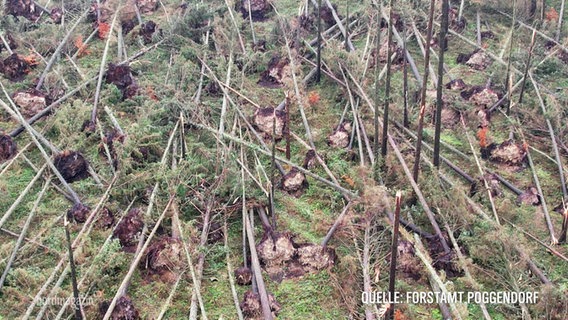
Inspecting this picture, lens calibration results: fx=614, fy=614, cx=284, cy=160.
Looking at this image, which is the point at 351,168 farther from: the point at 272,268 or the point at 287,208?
the point at 272,268

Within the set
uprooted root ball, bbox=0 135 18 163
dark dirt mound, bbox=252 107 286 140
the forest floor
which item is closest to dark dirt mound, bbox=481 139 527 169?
the forest floor

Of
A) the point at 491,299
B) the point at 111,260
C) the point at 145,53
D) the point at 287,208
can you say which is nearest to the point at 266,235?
the point at 287,208

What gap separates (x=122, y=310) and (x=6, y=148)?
→ 11.5 feet

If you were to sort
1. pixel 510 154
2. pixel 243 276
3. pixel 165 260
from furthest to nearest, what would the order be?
pixel 510 154 → pixel 165 260 → pixel 243 276

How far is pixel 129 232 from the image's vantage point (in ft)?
21.8

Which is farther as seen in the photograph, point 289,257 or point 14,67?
point 14,67

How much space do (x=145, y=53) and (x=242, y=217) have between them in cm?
474

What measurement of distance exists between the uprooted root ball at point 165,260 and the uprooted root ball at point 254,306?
0.82 meters

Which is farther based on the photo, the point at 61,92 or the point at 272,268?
the point at 61,92

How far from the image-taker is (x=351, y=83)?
920 centimetres

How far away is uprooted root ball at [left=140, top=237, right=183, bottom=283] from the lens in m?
6.23

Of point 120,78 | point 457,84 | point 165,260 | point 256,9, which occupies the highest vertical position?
point 256,9

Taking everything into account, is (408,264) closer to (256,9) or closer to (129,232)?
(129,232)
